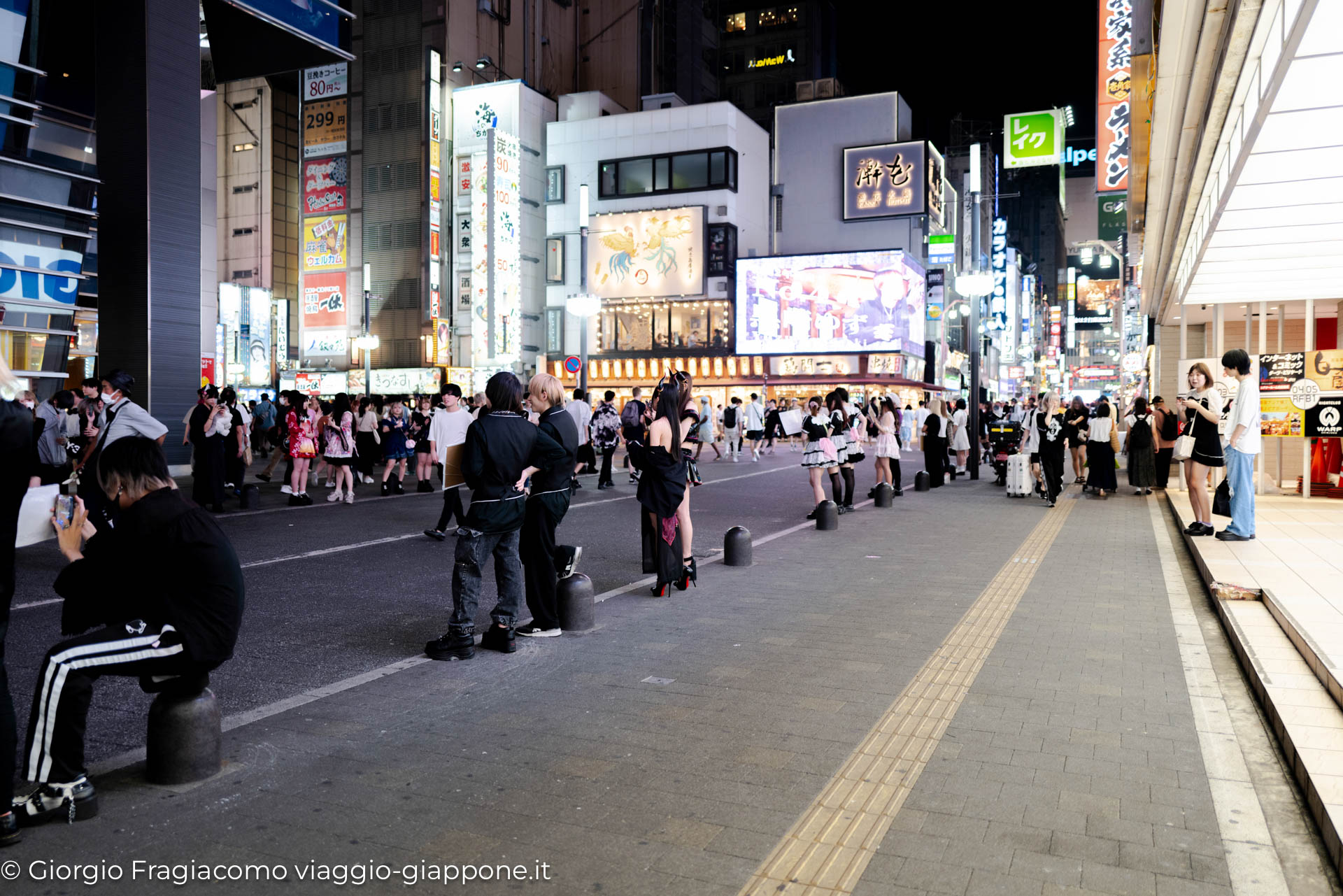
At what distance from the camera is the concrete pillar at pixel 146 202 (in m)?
18.1

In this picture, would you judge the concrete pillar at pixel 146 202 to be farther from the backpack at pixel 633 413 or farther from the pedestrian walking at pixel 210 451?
the backpack at pixel 633 413

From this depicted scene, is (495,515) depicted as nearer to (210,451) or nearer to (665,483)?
(665,483)

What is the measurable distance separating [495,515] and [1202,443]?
8.44m

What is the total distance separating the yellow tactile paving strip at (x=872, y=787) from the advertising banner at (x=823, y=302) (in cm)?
4357

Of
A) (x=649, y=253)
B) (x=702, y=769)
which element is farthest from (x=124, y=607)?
(x=649, y=253)

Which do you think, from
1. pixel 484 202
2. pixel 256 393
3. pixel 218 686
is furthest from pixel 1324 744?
pixel 256 393

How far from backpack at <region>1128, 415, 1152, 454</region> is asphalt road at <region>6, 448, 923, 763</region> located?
20.0 feet

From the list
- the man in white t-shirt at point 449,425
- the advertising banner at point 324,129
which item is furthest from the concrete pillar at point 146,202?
the advertising banner at point 324,129

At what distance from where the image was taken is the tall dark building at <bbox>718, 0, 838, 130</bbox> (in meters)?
82.1

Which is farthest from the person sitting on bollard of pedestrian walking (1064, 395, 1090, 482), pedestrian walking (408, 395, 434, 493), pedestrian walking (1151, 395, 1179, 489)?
pedestrian walking (1151, 395, 1179, 489)

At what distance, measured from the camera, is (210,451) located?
13.6m

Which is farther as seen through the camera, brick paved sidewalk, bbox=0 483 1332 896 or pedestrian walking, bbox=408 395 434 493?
pedestrian walking, bbox=408 395 434 493

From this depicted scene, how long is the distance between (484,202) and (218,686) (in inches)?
1756

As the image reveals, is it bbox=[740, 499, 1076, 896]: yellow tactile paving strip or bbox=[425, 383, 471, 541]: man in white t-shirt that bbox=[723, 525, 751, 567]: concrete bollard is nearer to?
bbox=[740, 499, 1076, 896]: yellow tactile paving strip
